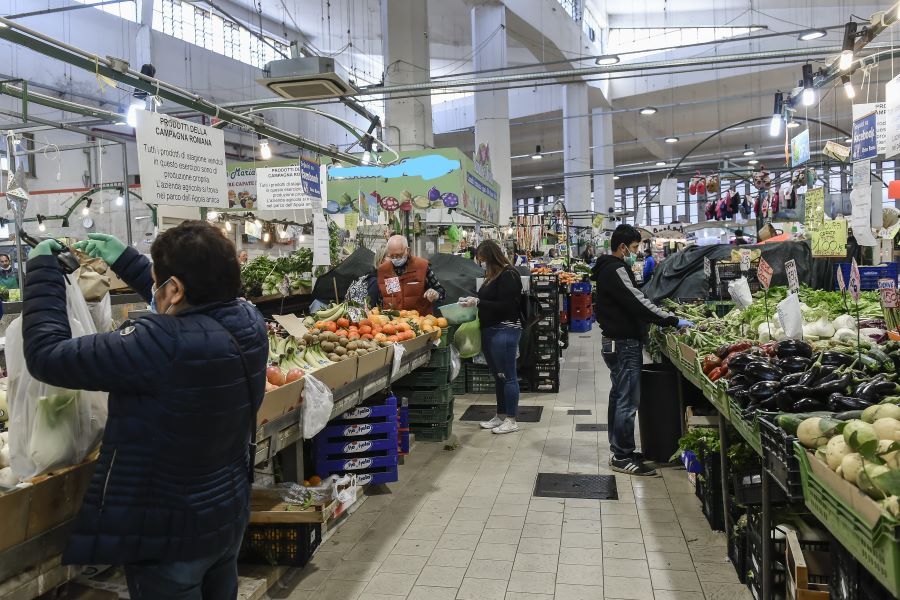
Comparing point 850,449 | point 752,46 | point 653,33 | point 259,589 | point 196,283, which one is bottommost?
point 259,589

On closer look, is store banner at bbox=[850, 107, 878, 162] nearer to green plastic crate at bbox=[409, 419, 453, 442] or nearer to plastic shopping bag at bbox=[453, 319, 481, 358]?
plastic shopping bag at bbox=[453, 319, 481, 358]

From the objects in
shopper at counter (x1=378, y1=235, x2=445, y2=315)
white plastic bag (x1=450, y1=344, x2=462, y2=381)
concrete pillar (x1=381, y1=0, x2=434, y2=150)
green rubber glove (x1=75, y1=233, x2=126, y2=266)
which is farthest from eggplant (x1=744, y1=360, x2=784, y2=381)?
concrete pillar (x1=381, y1=0, x2=434, y2=150)

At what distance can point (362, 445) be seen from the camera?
491 centimetres

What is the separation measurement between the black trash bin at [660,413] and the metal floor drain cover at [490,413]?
1.81 meters

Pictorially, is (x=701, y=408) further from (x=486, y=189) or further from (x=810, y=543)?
(x=486, y=189)

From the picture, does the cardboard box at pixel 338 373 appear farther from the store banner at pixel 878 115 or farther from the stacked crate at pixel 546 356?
the store banner at pixel 878 115

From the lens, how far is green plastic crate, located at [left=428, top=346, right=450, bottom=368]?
6453 mm

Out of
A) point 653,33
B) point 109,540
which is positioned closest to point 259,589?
point 109,540

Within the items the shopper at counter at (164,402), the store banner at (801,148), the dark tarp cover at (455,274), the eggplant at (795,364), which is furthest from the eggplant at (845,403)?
the store banner at (801,148)

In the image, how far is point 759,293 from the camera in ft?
21.2

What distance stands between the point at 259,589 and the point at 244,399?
1.52 metres

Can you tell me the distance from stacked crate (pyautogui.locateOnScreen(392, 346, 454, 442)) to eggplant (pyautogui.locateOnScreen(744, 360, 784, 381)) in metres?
3.41

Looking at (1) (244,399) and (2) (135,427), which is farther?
(1) (244,399)

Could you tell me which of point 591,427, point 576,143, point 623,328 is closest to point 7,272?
point 591,427
